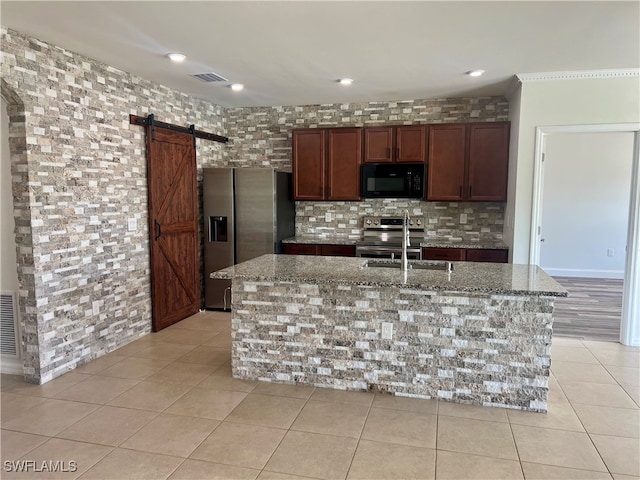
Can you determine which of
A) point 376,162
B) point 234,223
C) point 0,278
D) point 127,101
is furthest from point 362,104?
point 0,278

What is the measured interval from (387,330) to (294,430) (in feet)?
3.04

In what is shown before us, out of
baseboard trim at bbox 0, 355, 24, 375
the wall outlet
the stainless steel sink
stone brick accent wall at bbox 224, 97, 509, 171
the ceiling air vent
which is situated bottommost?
baseboard trim at bbox 0, 355, 24, 375

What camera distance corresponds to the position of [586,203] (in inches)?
288

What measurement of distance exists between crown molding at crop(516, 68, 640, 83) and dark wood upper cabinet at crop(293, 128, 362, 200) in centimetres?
188

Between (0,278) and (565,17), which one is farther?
(0,278)

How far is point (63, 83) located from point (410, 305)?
10.5ft

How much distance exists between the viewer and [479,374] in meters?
2.92

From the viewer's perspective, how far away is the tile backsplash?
5.19 metres

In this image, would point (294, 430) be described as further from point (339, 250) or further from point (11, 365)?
point (339, 250)

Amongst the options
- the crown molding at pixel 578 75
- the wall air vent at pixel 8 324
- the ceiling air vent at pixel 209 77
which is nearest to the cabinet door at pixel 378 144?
the crown molding at pixel 578 75

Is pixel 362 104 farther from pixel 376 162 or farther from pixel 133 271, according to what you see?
pixel 133 271

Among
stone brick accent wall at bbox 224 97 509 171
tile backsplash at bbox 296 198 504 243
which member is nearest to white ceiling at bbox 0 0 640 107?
stone brick accent wall at bbox 224 97 509 171

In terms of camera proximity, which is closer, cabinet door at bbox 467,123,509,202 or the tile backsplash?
cabinet door at bbox 467,123,509,202

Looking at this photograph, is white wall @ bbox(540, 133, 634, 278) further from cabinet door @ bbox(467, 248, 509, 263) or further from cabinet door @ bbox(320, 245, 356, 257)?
cabinet door @ bbox(320, 245, 356, 257)
